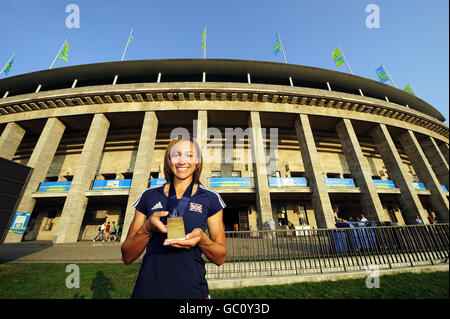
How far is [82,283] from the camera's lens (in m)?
4.86

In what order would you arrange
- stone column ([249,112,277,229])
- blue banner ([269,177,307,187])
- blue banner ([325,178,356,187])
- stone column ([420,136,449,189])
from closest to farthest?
1. stone column ([249,112,277,229])
2. blue banner ([269,177,307,187])
3. blue banner ([325,178,356,187])
4. stone column ([420,136,449,189])

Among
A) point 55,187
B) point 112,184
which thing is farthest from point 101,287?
point 55,187

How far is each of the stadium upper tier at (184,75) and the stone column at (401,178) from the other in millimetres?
7064

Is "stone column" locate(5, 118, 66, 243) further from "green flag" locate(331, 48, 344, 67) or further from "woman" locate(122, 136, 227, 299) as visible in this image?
"green flag" locate(331, 48, 344, 67)

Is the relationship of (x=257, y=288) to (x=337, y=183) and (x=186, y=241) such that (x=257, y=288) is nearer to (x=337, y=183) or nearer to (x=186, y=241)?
(x=186, y=241)

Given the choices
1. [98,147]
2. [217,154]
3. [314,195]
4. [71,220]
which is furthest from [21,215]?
[314,195]

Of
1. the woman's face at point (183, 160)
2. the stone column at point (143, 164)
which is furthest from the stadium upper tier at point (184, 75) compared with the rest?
the woman's face at point (183, 160)

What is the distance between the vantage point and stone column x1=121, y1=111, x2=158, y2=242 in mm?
13047

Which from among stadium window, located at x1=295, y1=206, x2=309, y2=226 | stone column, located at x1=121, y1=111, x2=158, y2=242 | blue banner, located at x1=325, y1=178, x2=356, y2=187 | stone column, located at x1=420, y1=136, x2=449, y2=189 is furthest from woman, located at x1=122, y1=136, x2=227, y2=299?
stone column, located at x1=420, y1=136, x2=449, y2=189

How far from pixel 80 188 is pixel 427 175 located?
1280 inches

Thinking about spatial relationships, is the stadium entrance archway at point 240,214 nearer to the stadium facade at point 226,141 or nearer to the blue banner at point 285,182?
the stadium facade at point 226,141

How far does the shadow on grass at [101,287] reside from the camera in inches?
164

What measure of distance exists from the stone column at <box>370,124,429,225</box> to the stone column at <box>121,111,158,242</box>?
22.8 m

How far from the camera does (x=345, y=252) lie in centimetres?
597
